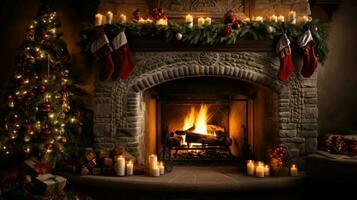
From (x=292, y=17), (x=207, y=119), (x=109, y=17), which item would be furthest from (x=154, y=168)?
(x=292, y=17)

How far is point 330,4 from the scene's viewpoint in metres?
5.25

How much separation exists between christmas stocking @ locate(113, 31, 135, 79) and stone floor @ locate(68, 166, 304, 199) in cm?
152

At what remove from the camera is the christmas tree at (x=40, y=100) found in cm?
447

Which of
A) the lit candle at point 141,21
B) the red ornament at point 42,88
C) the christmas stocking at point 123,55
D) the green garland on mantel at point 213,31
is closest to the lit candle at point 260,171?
the green garland on mantel at point 213,31

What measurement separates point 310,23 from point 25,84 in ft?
14.0

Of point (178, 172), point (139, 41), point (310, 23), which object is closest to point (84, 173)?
point (178, 172)

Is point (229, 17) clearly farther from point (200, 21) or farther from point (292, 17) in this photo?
point (292, 17)

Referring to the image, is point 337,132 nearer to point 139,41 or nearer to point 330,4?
point 330,4

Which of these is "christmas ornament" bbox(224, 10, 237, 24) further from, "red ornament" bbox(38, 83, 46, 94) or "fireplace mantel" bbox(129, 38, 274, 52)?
"red ornament" bbox(38, 83, 46, 94)

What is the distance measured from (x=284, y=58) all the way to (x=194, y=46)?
132cm

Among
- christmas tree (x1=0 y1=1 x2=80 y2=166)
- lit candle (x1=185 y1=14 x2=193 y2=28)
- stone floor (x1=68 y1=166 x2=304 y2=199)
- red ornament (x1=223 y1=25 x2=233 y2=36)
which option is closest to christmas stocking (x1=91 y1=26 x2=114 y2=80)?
christmas tree (x1=0 y1=1 x2=80 y2=166)

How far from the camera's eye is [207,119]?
5551 millimetres

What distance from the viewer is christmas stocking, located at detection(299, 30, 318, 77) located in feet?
14.5

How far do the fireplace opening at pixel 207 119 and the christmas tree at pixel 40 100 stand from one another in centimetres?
137
